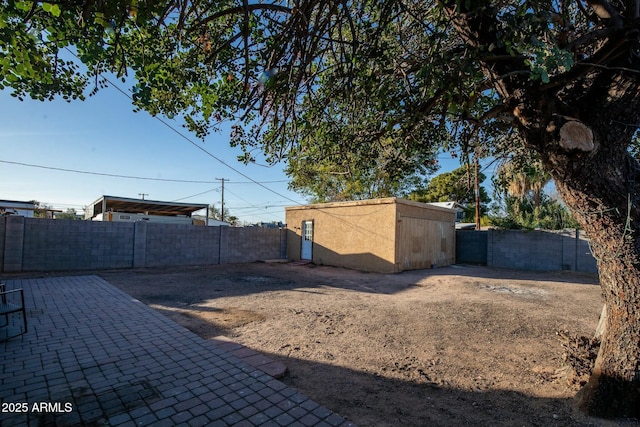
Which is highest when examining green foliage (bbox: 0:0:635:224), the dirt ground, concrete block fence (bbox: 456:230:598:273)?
green foliage (bbox: 0:0:635:224)

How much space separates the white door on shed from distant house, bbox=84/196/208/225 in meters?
7.37

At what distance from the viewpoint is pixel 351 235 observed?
13461 mm

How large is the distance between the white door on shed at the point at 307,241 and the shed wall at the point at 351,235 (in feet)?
0.72

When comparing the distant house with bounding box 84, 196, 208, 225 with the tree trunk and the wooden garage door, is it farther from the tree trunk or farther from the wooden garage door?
the tree trunk

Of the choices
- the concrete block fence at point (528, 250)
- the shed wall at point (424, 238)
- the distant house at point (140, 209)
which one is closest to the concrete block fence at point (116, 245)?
the distant house at point (140, 209)

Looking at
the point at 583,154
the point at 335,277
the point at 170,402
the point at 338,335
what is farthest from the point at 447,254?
the point at 170,402

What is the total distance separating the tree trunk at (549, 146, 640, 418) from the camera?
2596 millimetres

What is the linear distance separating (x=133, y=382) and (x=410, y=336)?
361 cm

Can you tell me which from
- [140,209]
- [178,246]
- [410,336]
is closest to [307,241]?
[178,246]

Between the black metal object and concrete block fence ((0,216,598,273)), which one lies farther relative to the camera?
concrete block fence ((0,216,598,273))

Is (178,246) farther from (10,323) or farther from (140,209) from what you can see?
(140,209)

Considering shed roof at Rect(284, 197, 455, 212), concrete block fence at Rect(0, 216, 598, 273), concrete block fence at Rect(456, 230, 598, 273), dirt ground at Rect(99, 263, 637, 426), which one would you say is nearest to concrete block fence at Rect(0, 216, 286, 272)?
concrete block fence at Rect(0, 216, 598, 273)

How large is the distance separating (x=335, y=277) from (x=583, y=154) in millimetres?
9209

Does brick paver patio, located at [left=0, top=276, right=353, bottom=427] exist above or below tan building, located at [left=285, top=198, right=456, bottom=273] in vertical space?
below
